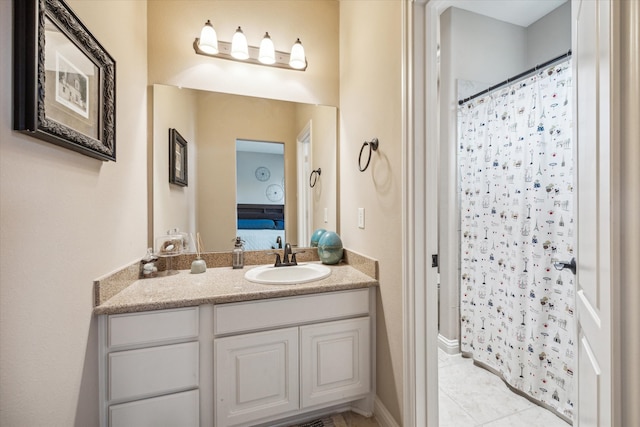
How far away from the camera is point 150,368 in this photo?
3.91ft

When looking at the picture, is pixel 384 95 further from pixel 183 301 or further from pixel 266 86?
pixel 183 301

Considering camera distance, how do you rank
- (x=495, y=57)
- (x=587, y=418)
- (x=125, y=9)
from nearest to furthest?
(x=587, y=418), (x=125, y=9), (x=495, y=57)

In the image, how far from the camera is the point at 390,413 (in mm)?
1423

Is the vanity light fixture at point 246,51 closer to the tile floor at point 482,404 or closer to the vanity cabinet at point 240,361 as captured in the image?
the vanity cabinet at point 240,361

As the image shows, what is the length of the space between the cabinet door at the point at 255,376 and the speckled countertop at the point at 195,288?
0.70ft

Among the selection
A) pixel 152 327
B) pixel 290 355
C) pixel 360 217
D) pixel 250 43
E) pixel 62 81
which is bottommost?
pixel 290 355

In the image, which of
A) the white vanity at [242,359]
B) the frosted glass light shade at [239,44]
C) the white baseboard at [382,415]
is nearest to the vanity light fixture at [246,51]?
the frosted glass light shade at [239,44]

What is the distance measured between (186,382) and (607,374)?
1.45 meters

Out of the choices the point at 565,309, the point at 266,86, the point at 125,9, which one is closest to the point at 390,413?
the point at 565,309

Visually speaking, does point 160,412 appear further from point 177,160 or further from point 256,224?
point 177,160

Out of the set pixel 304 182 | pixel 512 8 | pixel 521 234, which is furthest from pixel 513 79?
pixel 304 182

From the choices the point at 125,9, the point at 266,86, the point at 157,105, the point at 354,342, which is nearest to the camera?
the point at 125,9

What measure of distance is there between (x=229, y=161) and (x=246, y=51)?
2.34 feet

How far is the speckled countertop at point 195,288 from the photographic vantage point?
3.82 feet
